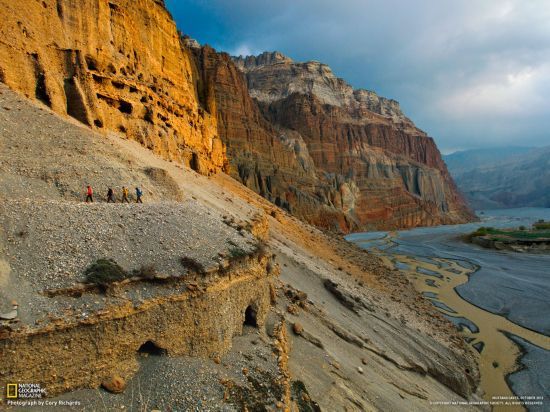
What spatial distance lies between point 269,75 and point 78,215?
165m

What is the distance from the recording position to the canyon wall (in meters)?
88.4

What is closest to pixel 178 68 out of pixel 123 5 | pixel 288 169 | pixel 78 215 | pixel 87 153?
pixel 123 5

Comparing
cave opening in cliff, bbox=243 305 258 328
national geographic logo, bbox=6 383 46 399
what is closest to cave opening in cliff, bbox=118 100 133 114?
cave opening in cliff, bbox=243 305 258 328

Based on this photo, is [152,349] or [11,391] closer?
[11,391]

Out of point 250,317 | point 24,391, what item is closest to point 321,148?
point 250,317

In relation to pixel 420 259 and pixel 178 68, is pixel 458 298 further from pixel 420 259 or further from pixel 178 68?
pixel 178 68

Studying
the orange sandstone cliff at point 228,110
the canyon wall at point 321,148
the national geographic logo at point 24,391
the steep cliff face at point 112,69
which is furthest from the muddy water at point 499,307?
the canyon wall at point 321,148

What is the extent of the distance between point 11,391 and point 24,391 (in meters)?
0.19

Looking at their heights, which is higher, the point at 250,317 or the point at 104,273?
the point at 104,273

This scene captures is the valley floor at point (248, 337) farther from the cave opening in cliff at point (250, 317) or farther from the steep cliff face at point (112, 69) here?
the steep cliff face at point (112, 69)

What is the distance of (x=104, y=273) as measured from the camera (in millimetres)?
6598

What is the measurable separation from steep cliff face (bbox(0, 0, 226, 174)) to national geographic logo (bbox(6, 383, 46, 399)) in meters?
16.2

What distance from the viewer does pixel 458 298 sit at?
102ft

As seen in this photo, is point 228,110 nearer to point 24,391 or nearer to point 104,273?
point 104,273
